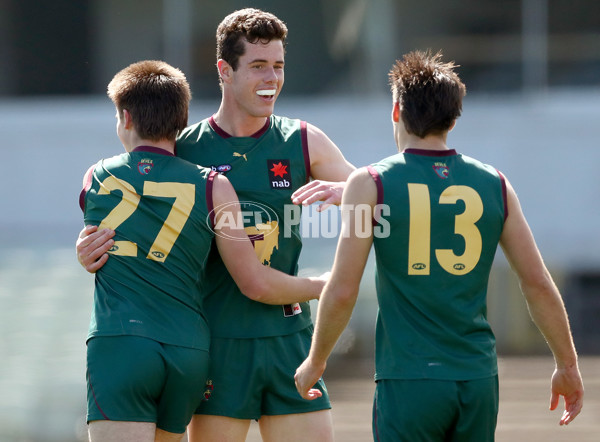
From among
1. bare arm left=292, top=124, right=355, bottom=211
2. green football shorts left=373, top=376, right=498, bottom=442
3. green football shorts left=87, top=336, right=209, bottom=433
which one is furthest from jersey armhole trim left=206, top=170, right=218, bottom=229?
green football shorts left=373, top=376, right=498, bottom=442

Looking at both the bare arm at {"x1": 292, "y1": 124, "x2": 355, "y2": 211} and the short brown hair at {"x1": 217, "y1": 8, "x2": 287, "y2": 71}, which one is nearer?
the short brown hair at {"x1": 217, "y1": 8, "x2": 287, "y2": 71}

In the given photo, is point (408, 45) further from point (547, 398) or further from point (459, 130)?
point (547, 398)

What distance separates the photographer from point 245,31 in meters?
3.43

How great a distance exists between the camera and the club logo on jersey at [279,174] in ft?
11.3

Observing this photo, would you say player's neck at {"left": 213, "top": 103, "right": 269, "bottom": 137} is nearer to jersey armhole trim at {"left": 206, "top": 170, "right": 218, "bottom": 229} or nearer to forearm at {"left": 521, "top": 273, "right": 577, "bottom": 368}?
jersey armhole trim at {"left": 206, "top": 170, "right": 218, "bottom": 229}

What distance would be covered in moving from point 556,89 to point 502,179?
11.0 m

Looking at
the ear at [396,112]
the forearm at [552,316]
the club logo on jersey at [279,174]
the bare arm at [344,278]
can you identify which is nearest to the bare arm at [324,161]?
the club logo on jersey at [279,174]

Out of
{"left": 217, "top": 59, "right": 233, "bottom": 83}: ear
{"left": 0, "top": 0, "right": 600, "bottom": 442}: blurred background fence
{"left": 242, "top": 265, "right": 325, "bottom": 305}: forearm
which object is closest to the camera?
{"left": 242, "top": 265, "right": 325, "bottom": 305}: forearm

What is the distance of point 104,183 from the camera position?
3.09 meters

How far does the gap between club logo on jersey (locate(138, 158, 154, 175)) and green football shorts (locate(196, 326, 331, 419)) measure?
73 cm

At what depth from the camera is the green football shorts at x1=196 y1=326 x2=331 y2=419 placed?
3.36 metres

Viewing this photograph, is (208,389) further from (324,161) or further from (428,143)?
(428,143)

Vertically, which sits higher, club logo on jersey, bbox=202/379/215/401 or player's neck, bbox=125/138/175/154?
player's neck, bbox=125/138/175/154

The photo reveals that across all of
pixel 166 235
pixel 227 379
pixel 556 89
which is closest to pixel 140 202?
pixel 166 235
